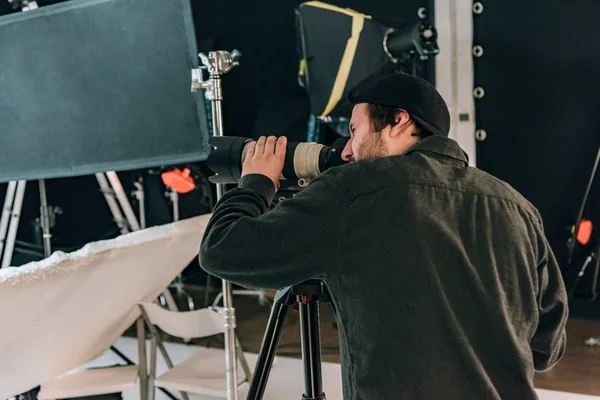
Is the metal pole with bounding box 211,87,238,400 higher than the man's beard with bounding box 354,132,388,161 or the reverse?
the reverse

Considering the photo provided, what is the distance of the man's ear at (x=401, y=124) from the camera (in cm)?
97

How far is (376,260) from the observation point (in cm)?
86

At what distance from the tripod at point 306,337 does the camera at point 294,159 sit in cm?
22

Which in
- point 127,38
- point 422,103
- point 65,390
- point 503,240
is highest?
point 127,38

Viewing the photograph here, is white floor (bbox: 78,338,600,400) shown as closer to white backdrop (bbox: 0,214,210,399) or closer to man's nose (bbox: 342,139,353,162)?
white backdrop (bbox: 0,214,210,399)

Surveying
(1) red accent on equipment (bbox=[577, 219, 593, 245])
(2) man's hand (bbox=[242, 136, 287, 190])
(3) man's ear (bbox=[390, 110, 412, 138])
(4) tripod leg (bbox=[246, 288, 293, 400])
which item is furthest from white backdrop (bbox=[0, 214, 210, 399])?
(1) red accent on equipment (bbox=[577, 219, 593, 245])

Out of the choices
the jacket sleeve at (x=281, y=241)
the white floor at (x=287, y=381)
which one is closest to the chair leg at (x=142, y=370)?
the white floor at (x=287, y=381)

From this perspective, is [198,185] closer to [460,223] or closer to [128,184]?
[128,184]

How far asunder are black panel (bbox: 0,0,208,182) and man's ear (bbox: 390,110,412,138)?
0.78 metres

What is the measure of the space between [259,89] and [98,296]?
2.29 m

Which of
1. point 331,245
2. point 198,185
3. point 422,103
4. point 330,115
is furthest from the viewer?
point 198,185

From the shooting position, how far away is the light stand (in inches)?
64.7

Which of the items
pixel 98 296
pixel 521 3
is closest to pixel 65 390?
pixel 98 296

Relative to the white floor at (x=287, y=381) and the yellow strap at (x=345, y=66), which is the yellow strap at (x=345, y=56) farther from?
the white floor at (x=287, y=381)
